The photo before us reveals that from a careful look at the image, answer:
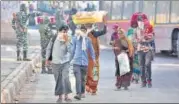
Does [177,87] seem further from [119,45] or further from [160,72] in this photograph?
[160,72]

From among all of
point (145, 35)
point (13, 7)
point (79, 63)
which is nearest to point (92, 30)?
point (79, 63)

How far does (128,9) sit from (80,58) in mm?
15695

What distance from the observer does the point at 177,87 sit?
14.8 meters

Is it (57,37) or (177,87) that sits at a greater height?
(57,37)

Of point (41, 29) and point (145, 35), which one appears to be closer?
point (145, 35)

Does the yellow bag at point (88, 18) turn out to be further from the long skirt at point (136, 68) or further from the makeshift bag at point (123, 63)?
the long skirt at point (136, 68)

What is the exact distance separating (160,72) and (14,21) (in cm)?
464

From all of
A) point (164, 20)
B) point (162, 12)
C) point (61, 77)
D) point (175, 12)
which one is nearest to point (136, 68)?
point (61, 77)

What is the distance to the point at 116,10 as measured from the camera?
94.3ft

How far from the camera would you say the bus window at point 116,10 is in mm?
28359

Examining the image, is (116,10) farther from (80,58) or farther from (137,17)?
(80,58)

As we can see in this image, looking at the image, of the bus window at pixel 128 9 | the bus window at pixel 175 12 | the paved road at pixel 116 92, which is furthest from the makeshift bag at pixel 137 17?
the bus window at pixel 128 9

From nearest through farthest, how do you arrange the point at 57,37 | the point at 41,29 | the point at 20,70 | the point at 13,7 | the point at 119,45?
the point at 57,37, the point at 119,45, the point at 20,70, the point at 41,29, the point at 13,7

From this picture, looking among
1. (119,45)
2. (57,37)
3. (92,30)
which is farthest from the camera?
→ (119,45)
